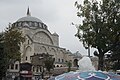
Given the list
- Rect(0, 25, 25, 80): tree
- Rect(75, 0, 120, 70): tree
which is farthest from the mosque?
Rect(75, 0, 120, 70): tree

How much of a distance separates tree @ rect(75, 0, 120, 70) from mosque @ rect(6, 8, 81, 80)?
188 feet

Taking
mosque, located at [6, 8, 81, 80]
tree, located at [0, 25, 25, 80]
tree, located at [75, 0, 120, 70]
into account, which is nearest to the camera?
tree, located at [75, 0, 120, 70]

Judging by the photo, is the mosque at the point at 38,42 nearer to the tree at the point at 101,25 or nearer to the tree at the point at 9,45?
the tree at the point at 9,45

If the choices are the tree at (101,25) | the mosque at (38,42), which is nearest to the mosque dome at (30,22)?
the mosque at (38,42)

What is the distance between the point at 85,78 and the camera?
5.77 m

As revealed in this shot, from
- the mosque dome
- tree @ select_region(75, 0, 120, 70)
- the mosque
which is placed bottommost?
tree @ select_region(75, 0, 120, 70)

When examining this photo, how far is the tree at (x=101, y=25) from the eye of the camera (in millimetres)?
25375

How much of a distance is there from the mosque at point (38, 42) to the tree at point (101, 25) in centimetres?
5723

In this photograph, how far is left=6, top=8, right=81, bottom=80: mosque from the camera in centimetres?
9233

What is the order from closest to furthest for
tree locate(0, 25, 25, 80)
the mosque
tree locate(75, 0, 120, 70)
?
1. tree locate(75, 0, 120, 70)
2. tree locate(0, 25, 25, 80)
3. the mosque

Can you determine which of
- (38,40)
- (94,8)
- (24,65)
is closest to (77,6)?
(94,8)

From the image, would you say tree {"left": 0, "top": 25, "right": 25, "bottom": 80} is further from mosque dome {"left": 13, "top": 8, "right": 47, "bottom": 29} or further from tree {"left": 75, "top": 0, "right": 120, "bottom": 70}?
mosque dome {"left": 13, "top": 8, "right": 47, "bottom": 29}

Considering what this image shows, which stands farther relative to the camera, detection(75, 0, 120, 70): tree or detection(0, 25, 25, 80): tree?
detection(0, 25, 25, 80): tree

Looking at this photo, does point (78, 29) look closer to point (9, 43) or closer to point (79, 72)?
point (9, 43)
